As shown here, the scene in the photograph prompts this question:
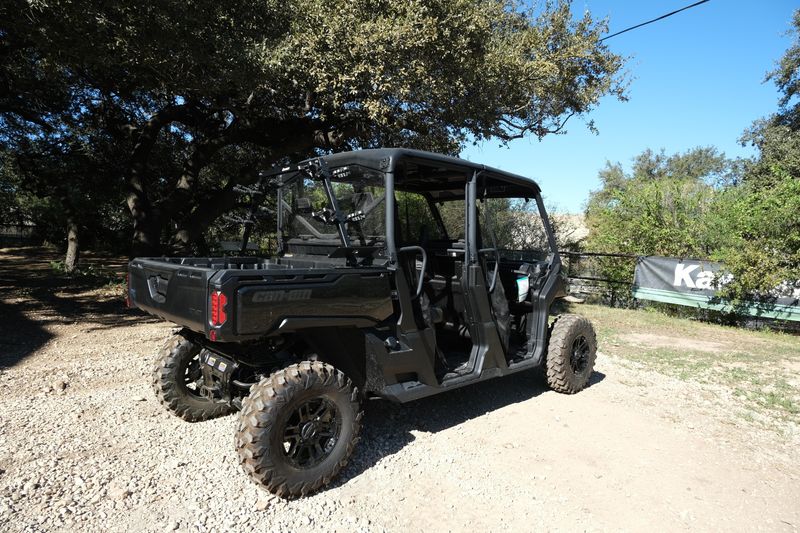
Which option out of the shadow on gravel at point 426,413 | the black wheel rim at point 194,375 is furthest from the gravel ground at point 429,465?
the black wheel rim at point 194,375

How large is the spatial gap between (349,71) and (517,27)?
5190 mm

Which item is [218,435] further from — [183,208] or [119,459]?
[183,208]

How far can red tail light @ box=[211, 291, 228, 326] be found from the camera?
2844 millimetres

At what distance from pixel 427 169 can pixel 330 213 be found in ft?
3.75

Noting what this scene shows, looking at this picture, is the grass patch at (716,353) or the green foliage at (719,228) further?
the green foliage at (719,228)

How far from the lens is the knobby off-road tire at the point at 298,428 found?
298cm

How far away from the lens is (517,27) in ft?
35.8

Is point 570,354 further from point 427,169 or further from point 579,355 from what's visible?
point 427,169

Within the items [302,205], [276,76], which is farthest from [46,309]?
[302,205]

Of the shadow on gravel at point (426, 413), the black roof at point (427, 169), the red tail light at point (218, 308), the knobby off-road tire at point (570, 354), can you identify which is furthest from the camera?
the knobby off-road tire at point (570, 354)

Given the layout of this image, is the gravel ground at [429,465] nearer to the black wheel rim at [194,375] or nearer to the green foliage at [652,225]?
the black wheel rim at [194,375]

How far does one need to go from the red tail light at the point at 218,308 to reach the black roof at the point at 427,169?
58.3 inches

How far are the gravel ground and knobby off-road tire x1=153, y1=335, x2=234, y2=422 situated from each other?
12 cm

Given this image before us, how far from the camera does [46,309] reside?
8781 millimetres
